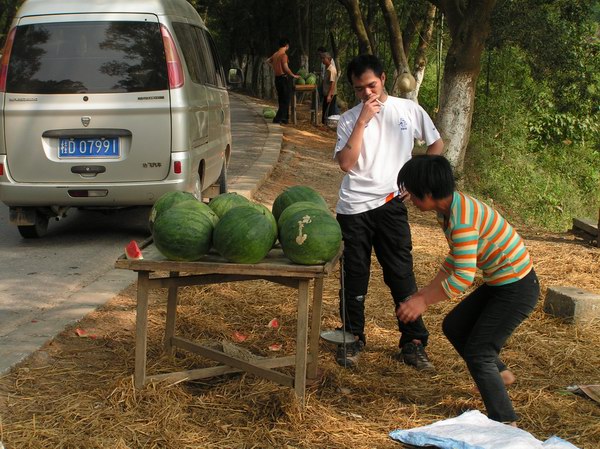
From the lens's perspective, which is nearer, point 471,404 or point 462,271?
point 462,271

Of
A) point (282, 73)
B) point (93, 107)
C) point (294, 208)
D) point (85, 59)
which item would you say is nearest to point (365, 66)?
point (294, 208)

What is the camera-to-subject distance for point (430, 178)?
4.14 meters

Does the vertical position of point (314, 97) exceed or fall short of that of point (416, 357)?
it exceeds it

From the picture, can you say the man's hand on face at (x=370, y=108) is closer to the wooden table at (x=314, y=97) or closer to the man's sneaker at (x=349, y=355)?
the man's sneaker at (x=349, y=355)

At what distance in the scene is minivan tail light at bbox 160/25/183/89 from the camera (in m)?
8.40

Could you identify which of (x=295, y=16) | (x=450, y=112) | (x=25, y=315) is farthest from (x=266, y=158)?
(x=295, y=16)

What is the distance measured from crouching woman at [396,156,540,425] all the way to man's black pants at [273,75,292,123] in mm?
16257

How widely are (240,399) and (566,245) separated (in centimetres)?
585

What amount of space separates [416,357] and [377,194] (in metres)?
1.02

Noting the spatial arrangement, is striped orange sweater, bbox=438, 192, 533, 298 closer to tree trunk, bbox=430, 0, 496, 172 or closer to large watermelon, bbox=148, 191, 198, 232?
large watermelon, bbox=148, 191, 198, 232

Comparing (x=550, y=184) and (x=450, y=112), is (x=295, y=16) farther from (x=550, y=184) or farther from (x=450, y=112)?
(x=450, y=112)

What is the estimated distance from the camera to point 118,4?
28.0ft

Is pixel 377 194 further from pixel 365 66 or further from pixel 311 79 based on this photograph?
pixel 311 79

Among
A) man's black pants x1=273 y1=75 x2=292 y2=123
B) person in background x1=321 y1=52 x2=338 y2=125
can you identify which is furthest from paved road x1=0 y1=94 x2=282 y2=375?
person in background x1=321 y1=52 x2=338 y2=125
